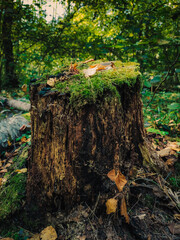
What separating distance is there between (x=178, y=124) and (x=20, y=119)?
3.71 m

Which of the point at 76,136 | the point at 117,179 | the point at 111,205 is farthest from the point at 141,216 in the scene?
the point at 76,136

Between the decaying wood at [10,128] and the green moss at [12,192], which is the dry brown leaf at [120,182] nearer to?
the green moss at [12,192]

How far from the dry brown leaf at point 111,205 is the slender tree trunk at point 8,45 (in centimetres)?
592

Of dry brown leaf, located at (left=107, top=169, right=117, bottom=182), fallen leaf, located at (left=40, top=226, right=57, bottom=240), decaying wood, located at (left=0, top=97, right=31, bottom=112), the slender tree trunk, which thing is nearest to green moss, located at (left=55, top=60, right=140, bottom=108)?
dry brown leaf, located at (left=107, top=169, right=117, bottom=182)

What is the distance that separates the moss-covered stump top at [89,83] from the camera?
1.17 meters

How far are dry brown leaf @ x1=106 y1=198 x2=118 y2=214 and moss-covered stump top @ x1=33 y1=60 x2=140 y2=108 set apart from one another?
89 cm

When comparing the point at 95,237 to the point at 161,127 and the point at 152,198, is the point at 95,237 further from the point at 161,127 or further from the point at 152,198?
the point at 161,127

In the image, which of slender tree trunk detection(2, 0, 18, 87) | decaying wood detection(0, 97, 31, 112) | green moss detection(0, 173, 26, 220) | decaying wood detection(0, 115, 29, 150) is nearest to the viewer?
green moss detection(0, 173, 26, 220)

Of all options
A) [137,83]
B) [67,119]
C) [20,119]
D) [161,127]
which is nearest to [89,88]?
[67,119]

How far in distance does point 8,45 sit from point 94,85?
8.05m

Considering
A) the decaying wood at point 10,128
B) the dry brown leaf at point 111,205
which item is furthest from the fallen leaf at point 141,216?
the decaying wood at point 10,128

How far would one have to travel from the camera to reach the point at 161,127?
10.2 ft

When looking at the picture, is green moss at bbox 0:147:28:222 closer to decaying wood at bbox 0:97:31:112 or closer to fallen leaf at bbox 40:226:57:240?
fallen leaf at bbox 40:226:57:240

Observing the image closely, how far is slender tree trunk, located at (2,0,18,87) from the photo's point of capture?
186 inches
